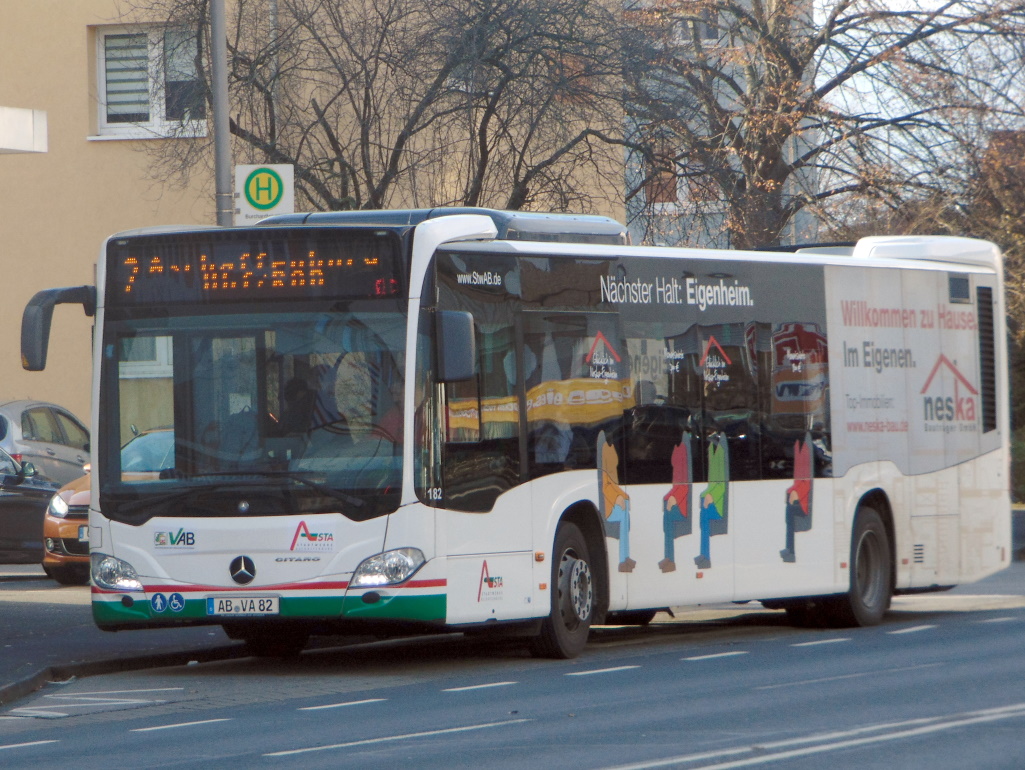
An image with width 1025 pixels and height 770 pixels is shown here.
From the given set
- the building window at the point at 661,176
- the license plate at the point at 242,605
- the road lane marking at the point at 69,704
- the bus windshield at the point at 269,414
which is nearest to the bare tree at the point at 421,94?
the building window at the point at 661,176

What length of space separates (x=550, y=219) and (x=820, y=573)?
360cm

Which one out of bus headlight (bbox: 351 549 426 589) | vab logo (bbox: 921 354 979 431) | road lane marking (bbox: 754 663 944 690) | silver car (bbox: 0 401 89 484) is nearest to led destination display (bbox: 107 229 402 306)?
bus headlight (bbox: 351 549 426 589)

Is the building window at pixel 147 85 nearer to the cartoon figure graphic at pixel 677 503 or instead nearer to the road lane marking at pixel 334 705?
the cartoon figure graphic at pixel 677 503

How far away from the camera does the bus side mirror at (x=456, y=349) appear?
11102 mm

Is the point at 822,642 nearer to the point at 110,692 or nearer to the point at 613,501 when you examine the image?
the point at 613,501

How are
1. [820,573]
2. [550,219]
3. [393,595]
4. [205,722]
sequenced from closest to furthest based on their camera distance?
[205,722] < [393,595] < [550,219] < [820,573]

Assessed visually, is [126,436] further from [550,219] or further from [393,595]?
[550,219]

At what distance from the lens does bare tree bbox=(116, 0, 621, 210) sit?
20109mm

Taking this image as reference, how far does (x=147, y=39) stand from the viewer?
2439cm

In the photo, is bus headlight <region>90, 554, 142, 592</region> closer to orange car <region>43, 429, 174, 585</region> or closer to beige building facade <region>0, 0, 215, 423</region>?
orange car <region>43, 429, 174, 585</region>

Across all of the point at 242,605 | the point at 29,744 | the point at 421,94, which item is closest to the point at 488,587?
the point at 242,605

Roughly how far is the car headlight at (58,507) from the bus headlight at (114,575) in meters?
7.17

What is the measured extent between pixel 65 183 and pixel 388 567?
703 inches

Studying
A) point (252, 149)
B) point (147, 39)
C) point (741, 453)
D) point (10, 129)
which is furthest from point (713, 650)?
point (147, 39)
